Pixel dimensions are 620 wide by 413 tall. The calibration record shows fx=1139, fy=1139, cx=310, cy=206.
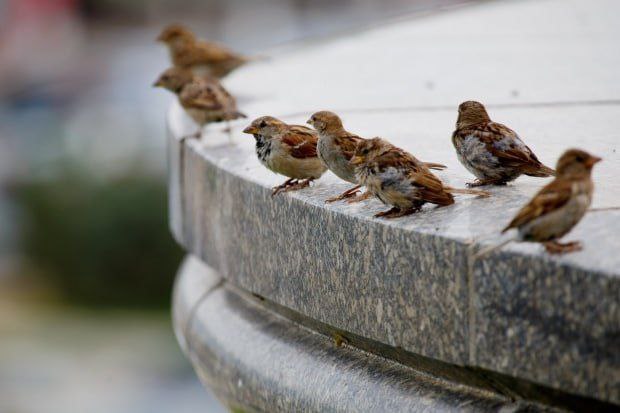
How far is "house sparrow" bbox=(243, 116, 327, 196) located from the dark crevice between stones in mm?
591

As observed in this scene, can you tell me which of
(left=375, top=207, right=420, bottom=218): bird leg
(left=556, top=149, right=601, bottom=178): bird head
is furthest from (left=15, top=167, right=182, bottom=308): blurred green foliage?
(left=556, top=149, right=601, bottom=178): bird head

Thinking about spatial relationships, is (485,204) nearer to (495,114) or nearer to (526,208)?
(526,208)

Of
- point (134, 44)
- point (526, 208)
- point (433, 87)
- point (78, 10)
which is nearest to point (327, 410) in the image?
point (526, 208)

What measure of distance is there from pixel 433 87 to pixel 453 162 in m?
2.08

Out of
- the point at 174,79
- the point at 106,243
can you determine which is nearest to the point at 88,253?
the point at 106,243

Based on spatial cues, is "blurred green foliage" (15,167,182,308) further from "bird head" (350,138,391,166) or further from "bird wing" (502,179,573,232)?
"bird wing" (502,179,573,232)

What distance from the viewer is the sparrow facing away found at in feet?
9.09

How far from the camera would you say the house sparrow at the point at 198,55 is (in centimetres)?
852

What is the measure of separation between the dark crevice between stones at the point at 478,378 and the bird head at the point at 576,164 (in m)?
0.54

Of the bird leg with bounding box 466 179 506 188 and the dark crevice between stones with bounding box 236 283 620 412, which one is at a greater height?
the bird leg with bounding box 466 179 506 188

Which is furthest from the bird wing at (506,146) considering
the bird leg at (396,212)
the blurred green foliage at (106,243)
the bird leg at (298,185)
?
the blurred green foliage at (106,243)

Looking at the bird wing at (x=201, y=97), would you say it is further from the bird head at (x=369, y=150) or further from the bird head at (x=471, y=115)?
the bird head at (x=369, y=150)

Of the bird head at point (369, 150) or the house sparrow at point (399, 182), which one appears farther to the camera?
the bird head at point (369, 150)

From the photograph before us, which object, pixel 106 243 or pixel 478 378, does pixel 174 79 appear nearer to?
pixel 478 378
